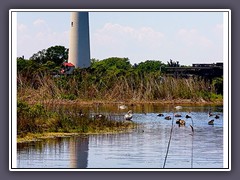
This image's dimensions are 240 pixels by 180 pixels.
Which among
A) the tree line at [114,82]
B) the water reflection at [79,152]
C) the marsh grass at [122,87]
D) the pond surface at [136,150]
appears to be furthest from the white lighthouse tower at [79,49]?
the water reflection at [79,152]

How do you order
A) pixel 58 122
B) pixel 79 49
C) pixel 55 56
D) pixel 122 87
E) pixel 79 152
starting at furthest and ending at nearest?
Answer: pixel 79 49
pixel 122 87
pixel 55 56
pixel 58 122
pixel 79 152

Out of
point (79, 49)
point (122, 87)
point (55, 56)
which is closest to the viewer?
point (55, 56)

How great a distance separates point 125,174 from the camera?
20.5 ft

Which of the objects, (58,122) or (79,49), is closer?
(58,122)

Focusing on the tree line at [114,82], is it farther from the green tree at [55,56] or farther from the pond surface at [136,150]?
the pond surface at [136,150]

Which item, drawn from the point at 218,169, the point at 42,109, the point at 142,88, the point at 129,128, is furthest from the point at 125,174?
the point at 142,88

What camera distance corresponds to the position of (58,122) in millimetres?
10023

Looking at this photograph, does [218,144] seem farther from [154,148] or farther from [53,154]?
[53,154]

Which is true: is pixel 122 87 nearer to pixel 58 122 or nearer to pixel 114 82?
pixel 114 82

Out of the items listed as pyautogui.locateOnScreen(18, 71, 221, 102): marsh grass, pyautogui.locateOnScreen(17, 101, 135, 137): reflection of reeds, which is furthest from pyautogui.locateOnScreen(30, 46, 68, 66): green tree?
pyautogui.locateOnScreen(17, 101, 135, 137): reflection of reeds

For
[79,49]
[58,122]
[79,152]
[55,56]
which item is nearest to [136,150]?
[79,152]

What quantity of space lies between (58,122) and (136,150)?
5.73 feet
